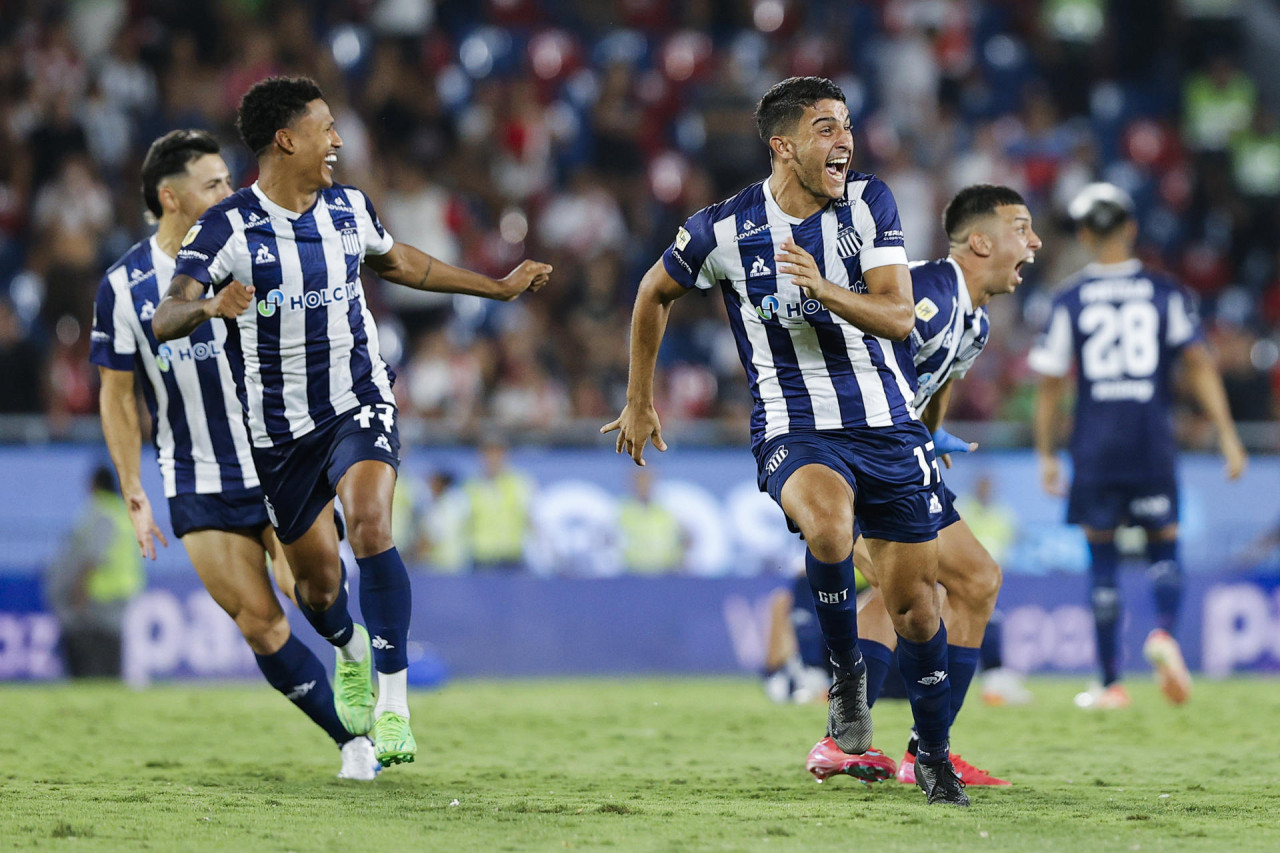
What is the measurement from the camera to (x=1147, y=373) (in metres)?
10.1

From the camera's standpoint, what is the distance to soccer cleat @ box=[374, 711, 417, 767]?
19.0ft

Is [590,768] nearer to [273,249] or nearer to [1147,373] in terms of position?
[273,249]

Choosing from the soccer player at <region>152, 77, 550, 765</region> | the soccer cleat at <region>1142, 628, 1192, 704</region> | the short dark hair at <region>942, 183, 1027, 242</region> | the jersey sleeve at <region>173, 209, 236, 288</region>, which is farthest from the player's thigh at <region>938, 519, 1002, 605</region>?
the soccer cleat at <region>1142, 628, 1192, 704</region>

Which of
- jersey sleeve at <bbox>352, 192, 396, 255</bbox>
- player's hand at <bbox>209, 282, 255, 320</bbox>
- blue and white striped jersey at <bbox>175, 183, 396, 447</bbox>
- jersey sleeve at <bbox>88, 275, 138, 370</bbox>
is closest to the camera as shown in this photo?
player's hand at <bbox>209, 282, 255, 320</bbox>

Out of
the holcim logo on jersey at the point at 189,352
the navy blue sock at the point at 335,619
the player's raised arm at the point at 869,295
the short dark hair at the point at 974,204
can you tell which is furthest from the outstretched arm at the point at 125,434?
the short dark hair at the point at 974,204

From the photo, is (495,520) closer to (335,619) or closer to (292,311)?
(335,619)

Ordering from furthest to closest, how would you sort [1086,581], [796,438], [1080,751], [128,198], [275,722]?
1. [128,198]
2. [1086,581]
3. [275,722]
4. [1080,751]
5. [796,438]

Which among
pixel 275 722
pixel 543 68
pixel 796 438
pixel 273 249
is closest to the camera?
pixel 796 438

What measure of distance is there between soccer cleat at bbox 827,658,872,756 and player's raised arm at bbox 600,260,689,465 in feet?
3.49

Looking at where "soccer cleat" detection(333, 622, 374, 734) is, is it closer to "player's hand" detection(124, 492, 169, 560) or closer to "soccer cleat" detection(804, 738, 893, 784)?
"player's hand" detection(124, 492, 169, 560)

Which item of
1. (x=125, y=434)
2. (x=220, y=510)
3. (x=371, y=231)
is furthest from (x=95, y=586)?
(x=371, y=231)

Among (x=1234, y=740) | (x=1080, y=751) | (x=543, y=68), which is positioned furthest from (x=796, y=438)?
(x=543, y=68)

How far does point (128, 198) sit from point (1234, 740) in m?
11.2

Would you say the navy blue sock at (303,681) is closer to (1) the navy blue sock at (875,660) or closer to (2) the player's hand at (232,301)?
(2) the player's hand at (232,301)
